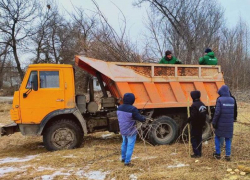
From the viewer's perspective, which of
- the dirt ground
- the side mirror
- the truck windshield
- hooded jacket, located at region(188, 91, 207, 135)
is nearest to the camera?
the dirt ground

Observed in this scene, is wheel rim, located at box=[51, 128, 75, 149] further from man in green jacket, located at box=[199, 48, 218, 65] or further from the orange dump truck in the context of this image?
man in green jacket, located at box=[199, 48, 218, 65]

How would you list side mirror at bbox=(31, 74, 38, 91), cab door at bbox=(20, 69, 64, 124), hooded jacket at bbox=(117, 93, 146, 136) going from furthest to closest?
1. cab door at bbox=(20, 69, 64, 124)
2. side mirror at bbox=(31, 74, 38, 91)
3. hooded jacket at bbox=(117, 93, 146, 136)

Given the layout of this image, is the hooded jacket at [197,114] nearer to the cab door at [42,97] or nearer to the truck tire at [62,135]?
the truck tire at [62,135]

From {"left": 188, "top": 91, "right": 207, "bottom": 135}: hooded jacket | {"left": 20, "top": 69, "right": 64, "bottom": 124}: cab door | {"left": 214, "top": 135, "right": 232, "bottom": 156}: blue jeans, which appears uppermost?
{"left": 20, "top": 69, "right": 64, "bottom": 124}: cab door

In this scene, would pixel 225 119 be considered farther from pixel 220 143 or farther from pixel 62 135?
pixel 62 135

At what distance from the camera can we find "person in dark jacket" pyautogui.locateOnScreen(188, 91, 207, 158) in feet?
17.8

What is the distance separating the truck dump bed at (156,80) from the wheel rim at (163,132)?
63 centimetres

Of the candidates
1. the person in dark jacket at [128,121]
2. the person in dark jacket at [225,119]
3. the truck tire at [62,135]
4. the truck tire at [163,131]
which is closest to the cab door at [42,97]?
the truck tire at [62,135]

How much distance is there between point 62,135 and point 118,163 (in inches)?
78.9

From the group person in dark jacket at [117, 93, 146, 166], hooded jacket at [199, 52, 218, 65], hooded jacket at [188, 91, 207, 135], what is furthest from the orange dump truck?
person in dark jacket at [117, 93, 146, 166]

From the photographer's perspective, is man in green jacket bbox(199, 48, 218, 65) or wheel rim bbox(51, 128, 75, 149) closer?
wheel rim bbox(51, 128, 75, 149)

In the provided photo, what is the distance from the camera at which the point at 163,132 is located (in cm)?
707

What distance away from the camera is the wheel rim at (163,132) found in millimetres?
7031

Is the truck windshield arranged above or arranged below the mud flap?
above
